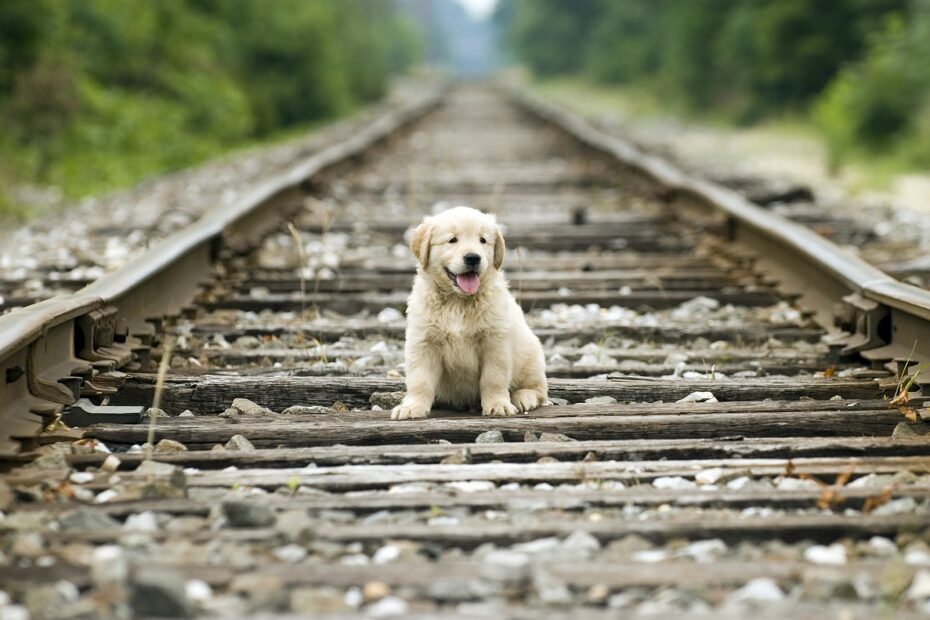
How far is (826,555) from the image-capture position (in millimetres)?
2602

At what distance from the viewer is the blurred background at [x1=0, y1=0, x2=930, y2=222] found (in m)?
14.4

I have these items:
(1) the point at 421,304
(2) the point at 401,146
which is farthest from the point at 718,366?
(2) the point at 401,146

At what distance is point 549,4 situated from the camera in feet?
186

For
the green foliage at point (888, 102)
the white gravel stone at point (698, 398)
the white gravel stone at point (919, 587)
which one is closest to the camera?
the white gravel stone at point (919, 587)

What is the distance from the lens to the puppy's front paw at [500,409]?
3.80 meters

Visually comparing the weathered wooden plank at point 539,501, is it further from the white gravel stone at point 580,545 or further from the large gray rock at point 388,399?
the large gray rock at point 388,399

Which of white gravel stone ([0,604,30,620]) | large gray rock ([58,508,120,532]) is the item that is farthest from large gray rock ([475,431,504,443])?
white gravel stone ([0,604,30,620])

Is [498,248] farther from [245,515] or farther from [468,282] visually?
[245,515]

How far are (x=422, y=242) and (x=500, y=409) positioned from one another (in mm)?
614

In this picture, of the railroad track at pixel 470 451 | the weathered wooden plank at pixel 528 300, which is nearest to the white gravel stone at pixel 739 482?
the railroad track at pixel 470 451

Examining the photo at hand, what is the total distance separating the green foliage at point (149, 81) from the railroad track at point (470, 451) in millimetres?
8232

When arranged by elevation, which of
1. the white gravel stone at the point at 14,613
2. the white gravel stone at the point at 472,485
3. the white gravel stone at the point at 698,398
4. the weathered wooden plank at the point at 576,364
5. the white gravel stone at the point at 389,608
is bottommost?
the white gravel stone at the point at 14,613

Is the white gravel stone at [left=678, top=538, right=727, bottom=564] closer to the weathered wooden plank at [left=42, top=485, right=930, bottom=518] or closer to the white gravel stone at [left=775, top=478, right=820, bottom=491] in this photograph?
the weathered wooden plank at [left=42, top=485, right=930, bottom=518]

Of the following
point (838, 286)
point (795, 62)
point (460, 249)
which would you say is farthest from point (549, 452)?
point (795, 62)
